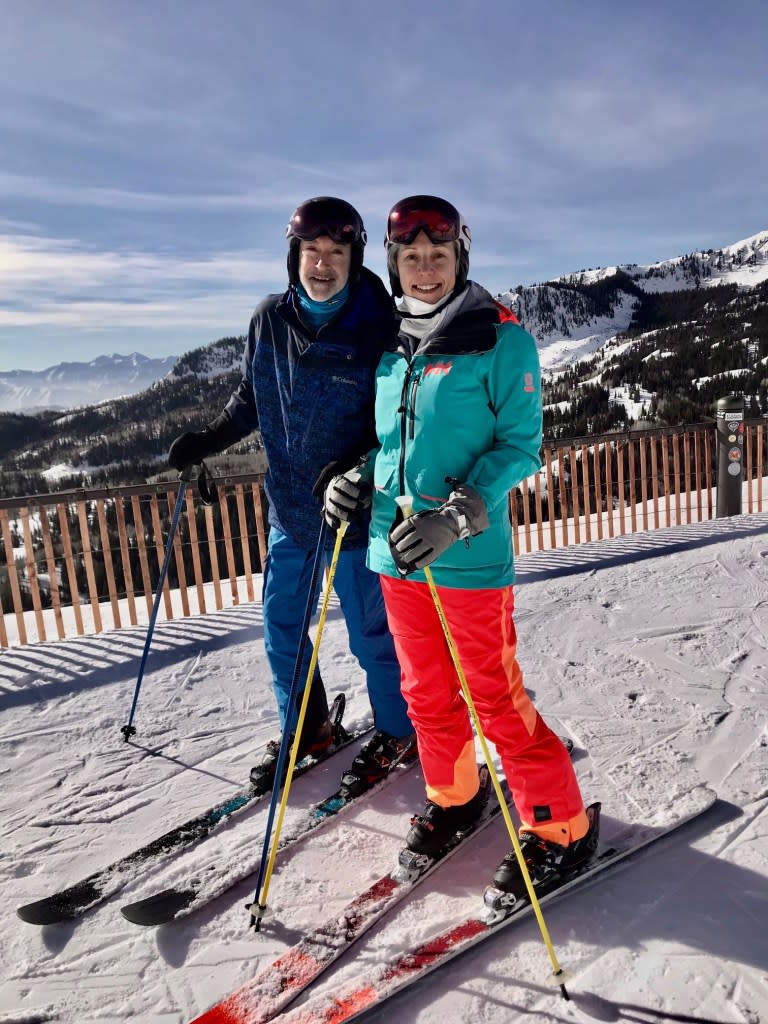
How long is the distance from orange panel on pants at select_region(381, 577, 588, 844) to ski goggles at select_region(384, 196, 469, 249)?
941 mm

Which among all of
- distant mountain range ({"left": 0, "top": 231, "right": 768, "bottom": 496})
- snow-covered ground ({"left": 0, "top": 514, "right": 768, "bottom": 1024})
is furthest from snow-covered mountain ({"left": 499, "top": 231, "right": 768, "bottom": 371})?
snow-covered ground ({"left": 0, "top": 514, "right": 768, "bottom": 1024})

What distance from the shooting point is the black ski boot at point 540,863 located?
1745 mm

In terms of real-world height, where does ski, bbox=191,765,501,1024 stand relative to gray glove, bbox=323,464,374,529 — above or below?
below

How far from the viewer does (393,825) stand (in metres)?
2.17

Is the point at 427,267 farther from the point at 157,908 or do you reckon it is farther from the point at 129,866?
the point at 129,866

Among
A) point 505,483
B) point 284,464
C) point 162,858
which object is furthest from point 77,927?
point 505,483

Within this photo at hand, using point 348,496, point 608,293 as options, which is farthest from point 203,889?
point 608,293

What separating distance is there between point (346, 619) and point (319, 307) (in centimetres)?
112

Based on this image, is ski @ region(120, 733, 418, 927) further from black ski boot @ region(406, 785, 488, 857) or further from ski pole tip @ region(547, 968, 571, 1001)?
ski pole tip @ region(547, 968, 571, 1001)

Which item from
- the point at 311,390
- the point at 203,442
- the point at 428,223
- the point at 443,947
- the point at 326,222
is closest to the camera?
the point at 443,947

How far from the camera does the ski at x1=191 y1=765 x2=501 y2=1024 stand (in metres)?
1.48

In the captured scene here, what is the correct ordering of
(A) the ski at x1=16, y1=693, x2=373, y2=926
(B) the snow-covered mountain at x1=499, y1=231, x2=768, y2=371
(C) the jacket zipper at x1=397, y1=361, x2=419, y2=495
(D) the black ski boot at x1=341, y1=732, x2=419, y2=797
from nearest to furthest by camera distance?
1. (C) the jacket zipper at x1=397, y1=361, x2=419, y2=495
2. (A) the ski at x1=16, y1=693, x2=373, y2=926
3. (D) the black ski boot at x1=341, y1=732, x2=419, y2=797
4. (B) the snow-covered mountain at x1=499, y1=231, x2=768, y2=371

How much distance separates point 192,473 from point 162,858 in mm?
1497

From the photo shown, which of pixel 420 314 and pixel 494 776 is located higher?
pixel 420 314
